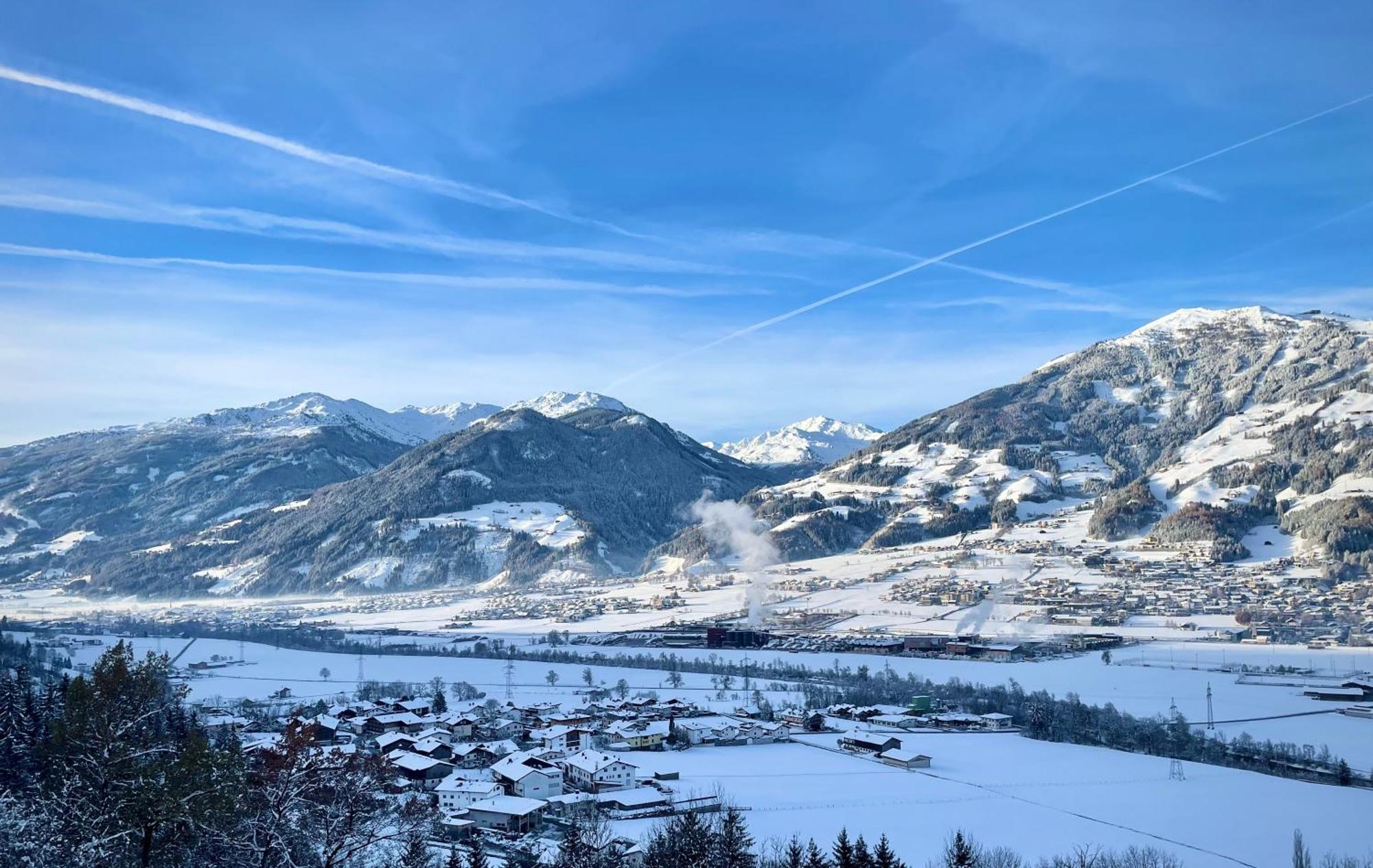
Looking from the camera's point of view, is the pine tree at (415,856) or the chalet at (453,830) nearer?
the pine tree at (415,856)

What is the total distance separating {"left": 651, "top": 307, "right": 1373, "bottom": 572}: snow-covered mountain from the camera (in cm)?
9294

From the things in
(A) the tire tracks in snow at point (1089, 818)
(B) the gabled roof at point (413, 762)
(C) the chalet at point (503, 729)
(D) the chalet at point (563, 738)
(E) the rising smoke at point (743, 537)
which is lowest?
(A) the tire tracks in snow at point (1089, 818)

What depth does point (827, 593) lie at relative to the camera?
289ft

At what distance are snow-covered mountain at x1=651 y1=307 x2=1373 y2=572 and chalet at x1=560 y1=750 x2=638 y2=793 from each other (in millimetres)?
67485

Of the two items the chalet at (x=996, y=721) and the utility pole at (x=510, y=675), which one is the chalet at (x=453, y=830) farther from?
the utility pole at (x=510, y=675)

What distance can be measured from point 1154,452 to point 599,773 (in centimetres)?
10902

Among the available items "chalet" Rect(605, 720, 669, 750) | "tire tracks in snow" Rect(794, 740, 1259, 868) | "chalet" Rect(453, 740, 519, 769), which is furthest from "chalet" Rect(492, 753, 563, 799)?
"tire tracks in snow" Rect(794, 740, 1259, 868)

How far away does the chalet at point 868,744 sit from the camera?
114 ft

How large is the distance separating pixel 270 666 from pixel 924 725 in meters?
40.2

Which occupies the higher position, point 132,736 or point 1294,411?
point 1294,411

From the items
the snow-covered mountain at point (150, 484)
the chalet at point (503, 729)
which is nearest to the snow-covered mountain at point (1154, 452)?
the chalet at point (503, 729)

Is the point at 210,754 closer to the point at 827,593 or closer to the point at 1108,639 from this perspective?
the point at 1108,639

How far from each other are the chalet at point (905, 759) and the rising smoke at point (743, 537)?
176 feet

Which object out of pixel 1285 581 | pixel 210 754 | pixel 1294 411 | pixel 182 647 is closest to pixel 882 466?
pixel 1294 411
